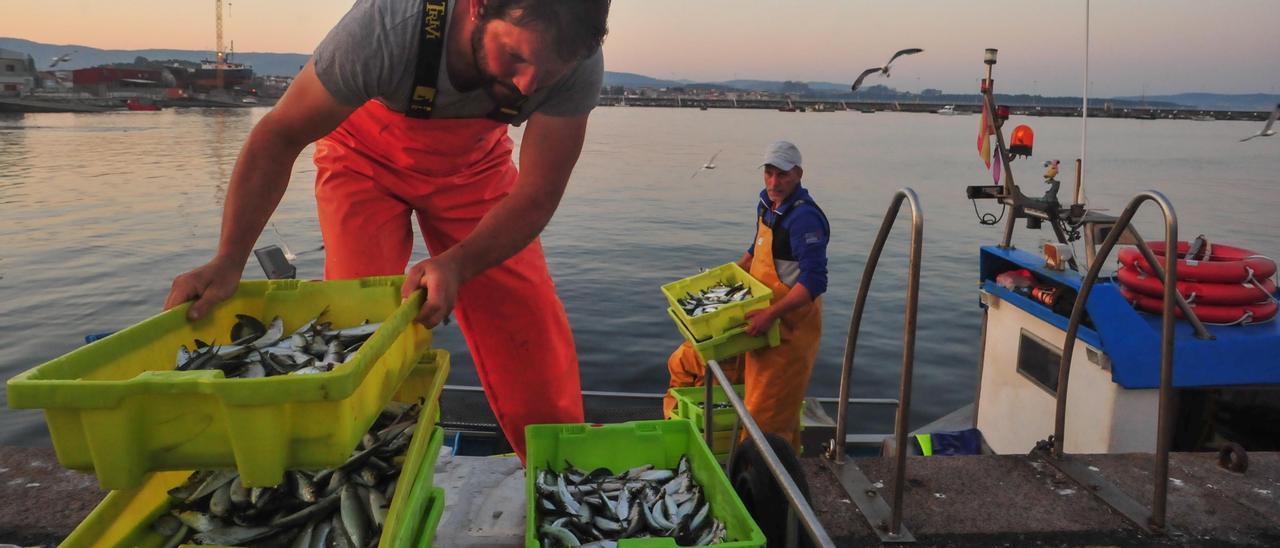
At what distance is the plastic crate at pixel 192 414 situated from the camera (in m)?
1.76

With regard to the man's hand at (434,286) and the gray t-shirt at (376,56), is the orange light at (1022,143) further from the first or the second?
the man's hand at (434,286)

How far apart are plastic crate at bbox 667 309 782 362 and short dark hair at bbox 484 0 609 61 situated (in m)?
3.51

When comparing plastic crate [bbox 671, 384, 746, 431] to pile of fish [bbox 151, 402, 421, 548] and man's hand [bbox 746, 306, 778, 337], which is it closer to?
man's hand [bbox 746, 306, 778, 337]

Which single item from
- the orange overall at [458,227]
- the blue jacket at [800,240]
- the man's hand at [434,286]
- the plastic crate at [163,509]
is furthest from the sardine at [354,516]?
the blue jacket at [800,240]

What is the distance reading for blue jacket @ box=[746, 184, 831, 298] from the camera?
19.6 ft

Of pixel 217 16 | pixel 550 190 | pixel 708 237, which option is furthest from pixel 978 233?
pixel 217 16

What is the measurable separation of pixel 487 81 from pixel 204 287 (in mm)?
1284

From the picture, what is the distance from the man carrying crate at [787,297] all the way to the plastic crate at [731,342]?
0.30 feet

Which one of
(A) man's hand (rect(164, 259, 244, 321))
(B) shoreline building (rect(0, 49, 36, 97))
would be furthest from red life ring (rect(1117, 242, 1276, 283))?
(B) shoreline building (rect(0, 49, 36, 97))

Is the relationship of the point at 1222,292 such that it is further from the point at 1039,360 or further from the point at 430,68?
the point at 430,68

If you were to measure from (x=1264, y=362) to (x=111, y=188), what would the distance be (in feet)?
109

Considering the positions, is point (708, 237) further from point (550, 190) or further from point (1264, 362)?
point (550, 190)

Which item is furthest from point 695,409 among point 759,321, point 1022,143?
point 1022,143

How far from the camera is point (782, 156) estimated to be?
6.18 metres
